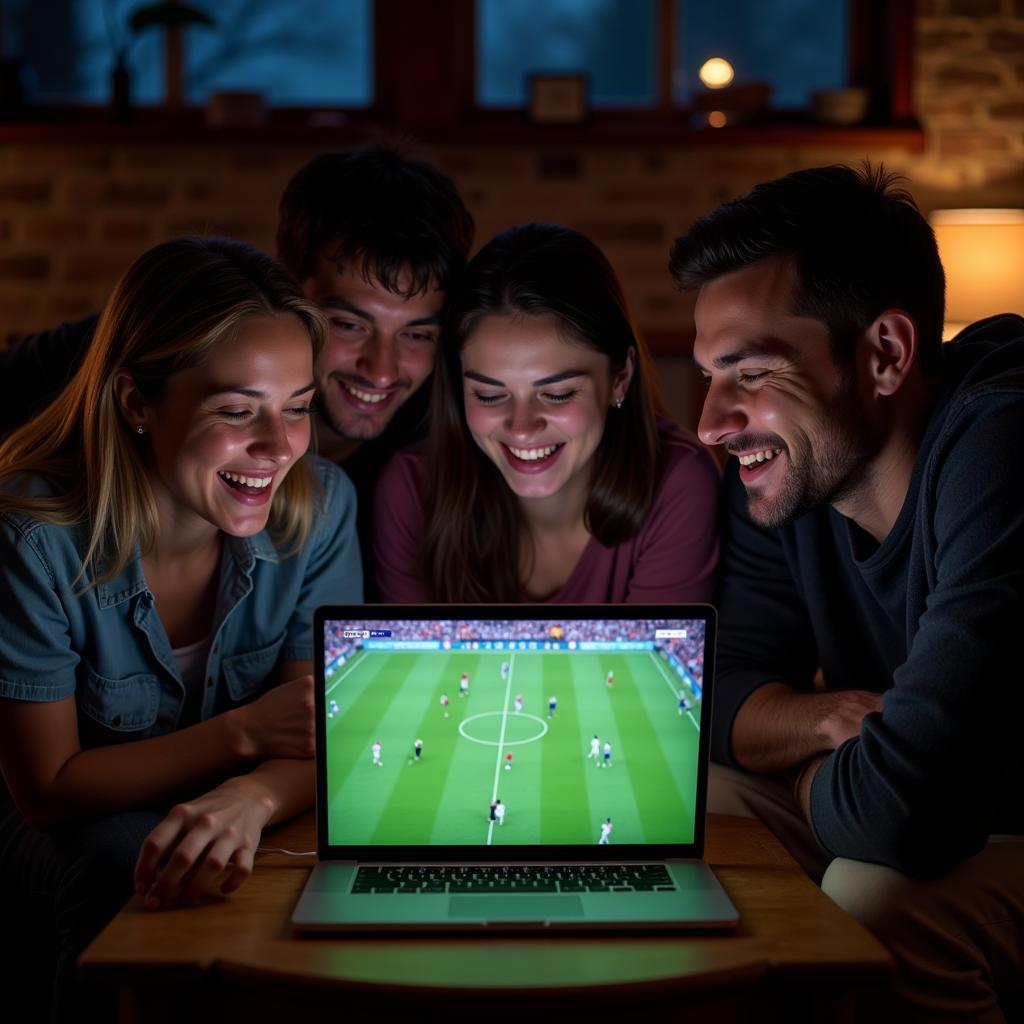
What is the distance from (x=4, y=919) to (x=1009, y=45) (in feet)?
14.8

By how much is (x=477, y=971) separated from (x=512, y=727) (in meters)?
0.33

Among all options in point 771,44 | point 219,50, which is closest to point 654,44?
point 771,44

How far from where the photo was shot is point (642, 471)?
2252 mm

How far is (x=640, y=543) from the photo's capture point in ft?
7.32

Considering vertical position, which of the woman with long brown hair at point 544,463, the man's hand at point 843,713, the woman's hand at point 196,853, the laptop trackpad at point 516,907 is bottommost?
the laptop trackpad at point 516,907

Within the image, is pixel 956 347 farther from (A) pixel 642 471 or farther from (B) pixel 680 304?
(B) pixel 680 304

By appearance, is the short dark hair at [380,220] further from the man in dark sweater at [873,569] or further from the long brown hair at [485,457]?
the man in dark sweater at [873,569]

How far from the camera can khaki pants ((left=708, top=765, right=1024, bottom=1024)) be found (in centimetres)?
141

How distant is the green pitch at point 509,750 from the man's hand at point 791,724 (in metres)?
0.35

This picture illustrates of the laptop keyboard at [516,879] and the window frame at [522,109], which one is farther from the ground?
the window frame at [522,109]

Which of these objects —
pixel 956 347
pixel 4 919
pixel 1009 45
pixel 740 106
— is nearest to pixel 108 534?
pixel 4 919

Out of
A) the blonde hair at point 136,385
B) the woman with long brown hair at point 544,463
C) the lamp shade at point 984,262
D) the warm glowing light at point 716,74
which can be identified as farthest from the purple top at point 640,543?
the warm glowing light at point 716,74

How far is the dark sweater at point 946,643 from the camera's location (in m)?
1.45

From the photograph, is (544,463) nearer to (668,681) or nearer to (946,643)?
(668,681)
